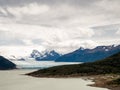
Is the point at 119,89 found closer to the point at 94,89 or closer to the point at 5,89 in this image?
the point at 94,89

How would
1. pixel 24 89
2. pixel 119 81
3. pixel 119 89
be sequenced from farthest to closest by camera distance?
pixel 119 81 → pixel 24 89 → pixel 119 89

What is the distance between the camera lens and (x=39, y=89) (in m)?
132

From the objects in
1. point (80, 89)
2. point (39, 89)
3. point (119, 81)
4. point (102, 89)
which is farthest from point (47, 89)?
point (119, 81)

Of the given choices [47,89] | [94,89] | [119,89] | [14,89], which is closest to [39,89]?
[47,89]

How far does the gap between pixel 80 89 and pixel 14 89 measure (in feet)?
100.0

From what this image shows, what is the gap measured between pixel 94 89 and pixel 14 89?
120 feet

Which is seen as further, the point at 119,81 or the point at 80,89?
the point at 119,81

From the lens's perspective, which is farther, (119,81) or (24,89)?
(119,81)

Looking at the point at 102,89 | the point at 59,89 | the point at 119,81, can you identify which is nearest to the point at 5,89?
the point at 59,89

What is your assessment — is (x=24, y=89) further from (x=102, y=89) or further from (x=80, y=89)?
(x=102, y=89)

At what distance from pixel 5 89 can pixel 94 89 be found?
136 feet

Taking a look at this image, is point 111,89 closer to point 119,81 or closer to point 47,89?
point 119,81

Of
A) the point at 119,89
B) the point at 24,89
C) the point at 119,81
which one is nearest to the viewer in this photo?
the point at 119,89

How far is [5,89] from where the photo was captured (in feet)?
452
